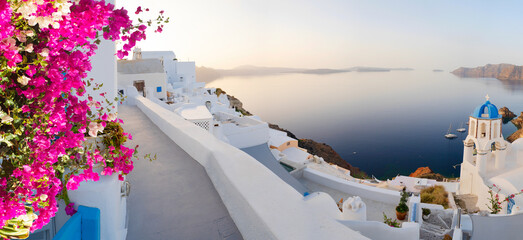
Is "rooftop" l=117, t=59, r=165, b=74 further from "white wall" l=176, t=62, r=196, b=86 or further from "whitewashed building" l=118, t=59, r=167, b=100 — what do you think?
"white wall" l=176, t=62, r=196, b=86

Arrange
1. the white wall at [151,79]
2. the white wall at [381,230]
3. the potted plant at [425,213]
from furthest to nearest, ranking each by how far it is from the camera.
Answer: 1. the white wall at [151,79]
2. the potted plant at [425,213]
3. the white wall at [381,230]

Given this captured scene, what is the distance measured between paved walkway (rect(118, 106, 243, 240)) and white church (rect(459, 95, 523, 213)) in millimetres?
12872

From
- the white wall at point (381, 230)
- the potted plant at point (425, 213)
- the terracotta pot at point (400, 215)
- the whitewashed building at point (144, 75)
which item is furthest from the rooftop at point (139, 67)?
the white wall at point (381, 230)

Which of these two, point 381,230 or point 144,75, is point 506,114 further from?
Answer: point 381,230

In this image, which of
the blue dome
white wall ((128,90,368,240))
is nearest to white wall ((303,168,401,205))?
the blue dome

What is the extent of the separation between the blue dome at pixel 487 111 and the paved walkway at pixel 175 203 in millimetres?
14814

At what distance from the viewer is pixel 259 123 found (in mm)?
14977

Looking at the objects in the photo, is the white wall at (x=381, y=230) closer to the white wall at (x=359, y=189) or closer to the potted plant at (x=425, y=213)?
the potted plant at (x=425, y=213)

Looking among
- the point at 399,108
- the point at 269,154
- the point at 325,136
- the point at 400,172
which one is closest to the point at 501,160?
the point at 269,154

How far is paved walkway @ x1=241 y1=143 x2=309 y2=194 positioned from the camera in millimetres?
11531

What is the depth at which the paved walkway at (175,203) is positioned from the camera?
2.35 meters

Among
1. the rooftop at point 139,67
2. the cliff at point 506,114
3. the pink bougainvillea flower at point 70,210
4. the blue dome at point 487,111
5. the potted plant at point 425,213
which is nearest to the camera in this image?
the pink bougainvillea flower at point 70,210

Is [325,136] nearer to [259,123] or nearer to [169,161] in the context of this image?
[259,123]

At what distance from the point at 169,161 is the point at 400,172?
34507mm
